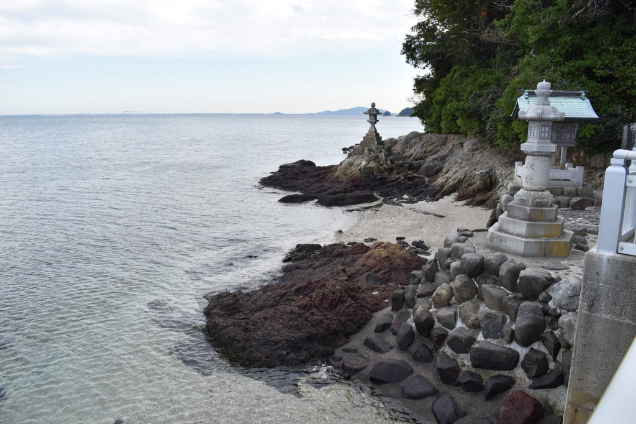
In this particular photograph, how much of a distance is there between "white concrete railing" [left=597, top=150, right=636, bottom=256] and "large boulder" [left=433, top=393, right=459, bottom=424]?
12.2 ft

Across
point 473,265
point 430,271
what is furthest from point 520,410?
point 430,271

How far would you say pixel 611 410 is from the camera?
1507 mm

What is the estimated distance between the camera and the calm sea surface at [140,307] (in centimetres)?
835

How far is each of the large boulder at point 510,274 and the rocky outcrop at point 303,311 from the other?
10.4 feet

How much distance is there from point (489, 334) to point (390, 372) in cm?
192

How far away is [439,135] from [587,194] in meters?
20.5

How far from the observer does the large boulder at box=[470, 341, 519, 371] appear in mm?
7938

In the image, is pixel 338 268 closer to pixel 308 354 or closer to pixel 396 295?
pixel 396 295

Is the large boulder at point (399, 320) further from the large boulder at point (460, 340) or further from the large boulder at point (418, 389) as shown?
the large boulder at point (418, 389)

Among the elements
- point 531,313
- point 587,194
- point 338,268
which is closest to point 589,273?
point 531,313

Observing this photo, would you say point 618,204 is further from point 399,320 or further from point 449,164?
point 449,164

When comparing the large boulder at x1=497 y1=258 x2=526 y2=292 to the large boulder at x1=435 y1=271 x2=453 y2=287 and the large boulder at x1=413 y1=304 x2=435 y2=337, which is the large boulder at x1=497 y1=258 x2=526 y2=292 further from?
the large boulder at x1=413 y1=304 x2=435 y2=337

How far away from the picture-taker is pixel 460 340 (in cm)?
862

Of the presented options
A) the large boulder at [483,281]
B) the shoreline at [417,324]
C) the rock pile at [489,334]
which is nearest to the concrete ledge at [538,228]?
the shoreline at [417,324]
